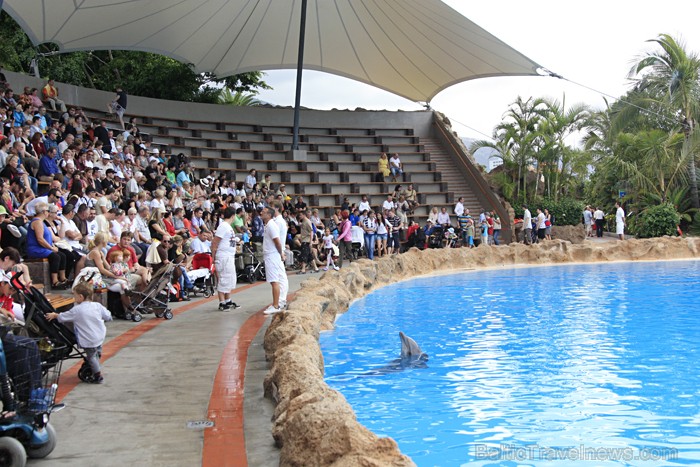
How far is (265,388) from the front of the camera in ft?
17.7

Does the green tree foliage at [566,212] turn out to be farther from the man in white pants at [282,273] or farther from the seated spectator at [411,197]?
the man in white pants at [282,273]

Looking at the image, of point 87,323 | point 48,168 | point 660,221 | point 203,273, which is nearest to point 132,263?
point 203,273

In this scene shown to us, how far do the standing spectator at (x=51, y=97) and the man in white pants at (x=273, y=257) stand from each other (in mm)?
10984

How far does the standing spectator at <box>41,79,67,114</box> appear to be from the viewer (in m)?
18.5

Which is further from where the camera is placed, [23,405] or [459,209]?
[459,209]

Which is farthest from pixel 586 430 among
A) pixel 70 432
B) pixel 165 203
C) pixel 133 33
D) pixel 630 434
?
pixel 133 33

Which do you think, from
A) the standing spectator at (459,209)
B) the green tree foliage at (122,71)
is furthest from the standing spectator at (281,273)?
the green tree foliage at (122,71)

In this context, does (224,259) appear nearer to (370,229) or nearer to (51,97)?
(370,229)

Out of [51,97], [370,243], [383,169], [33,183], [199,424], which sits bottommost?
[199,424]

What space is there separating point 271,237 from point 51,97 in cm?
1161

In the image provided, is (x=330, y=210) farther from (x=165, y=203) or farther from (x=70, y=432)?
(x=70, y=432)

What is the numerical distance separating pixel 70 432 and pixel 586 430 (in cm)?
348

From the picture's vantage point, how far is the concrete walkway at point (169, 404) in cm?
419

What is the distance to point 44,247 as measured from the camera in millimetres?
9531
